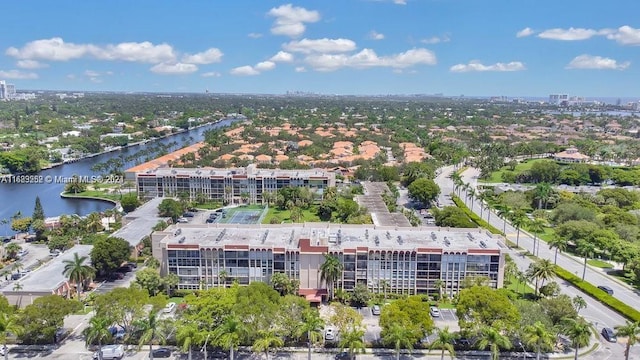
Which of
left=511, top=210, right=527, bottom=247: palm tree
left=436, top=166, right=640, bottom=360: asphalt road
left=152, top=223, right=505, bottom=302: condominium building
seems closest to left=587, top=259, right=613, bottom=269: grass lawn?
left=436, top=166, right=640, bottom=360: asphalt road

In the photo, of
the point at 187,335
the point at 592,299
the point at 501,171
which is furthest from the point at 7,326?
the point at 501,171

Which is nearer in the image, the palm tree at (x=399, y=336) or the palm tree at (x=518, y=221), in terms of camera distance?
the palm tree at (x=399, y=336)

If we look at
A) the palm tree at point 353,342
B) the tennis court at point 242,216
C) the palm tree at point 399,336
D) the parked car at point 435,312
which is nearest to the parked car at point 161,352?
the palm tree at point 353,342

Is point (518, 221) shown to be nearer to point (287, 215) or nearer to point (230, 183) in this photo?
point (287, 215)

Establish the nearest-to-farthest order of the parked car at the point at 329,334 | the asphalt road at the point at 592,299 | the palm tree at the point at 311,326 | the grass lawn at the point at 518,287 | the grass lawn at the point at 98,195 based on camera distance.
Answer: the palm tree at the point at 311,326 < the asphalt road at the point at 592,299 < the parked car at the point at 329,334 < the grass lawn at the point at 518,287 < the grass lawn at the point at 98,195

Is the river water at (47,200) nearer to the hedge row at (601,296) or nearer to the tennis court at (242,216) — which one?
the tennis court at (242,216)

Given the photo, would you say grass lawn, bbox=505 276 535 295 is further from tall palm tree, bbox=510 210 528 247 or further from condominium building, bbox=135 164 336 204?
condominium building, bbox=135 164 336 204

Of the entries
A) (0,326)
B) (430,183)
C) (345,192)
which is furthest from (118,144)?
(0,326)
